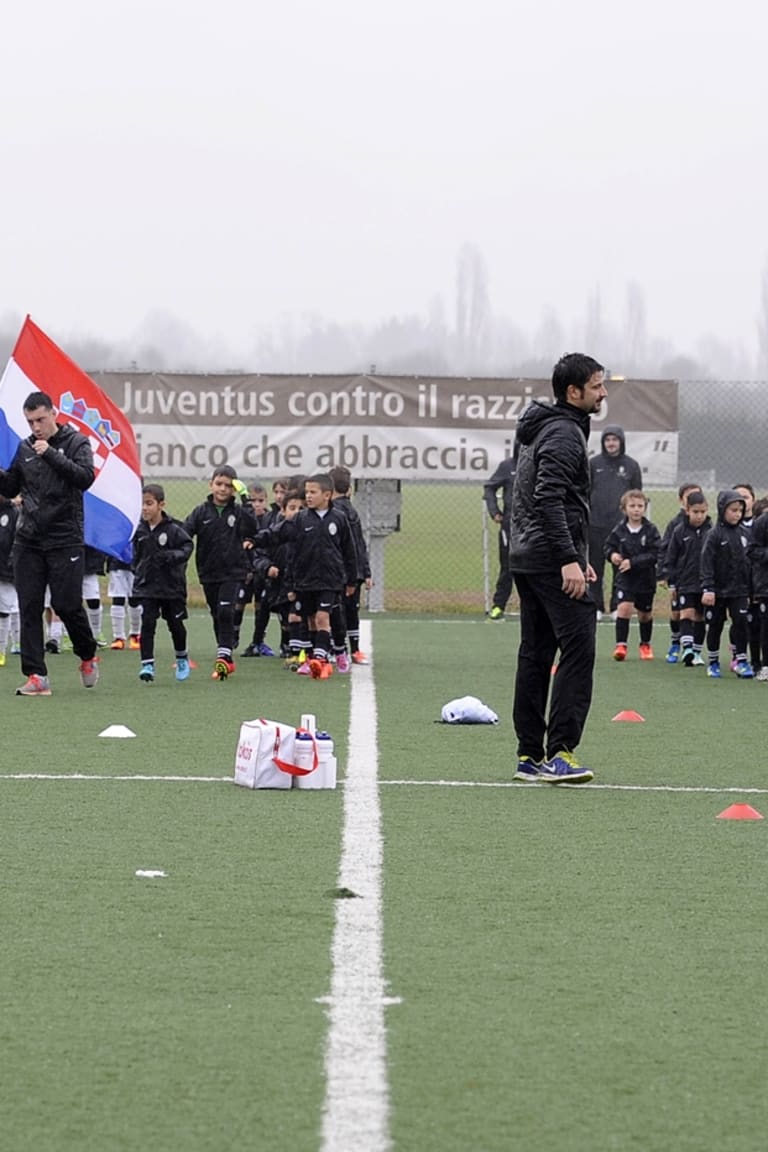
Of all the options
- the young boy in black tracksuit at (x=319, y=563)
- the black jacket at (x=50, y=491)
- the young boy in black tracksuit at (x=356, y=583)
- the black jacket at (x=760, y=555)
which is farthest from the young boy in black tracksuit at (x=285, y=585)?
the black jacket at (x=760, y=555)

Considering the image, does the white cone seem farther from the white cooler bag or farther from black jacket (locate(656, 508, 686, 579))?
black jacket (locate(656, 508, 686, 579))

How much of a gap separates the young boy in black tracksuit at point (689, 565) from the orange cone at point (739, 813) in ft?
32.0

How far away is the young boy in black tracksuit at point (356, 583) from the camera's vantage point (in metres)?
16.9

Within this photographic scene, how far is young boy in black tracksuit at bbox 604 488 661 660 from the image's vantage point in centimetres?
1875

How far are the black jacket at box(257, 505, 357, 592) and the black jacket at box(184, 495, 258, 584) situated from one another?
0.48 m

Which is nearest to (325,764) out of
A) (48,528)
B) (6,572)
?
(48,528)

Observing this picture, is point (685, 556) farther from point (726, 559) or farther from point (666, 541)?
point (726, 559)

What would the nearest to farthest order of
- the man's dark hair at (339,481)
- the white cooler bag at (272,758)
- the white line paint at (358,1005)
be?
the white line paint at (358,1005)
the white cooler bag at (272,758)
the man's dark hair at (339,481)

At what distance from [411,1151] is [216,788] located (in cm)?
526

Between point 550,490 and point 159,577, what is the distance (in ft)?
22.2

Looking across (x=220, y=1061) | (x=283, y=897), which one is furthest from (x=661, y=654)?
(x=220, y=1061)

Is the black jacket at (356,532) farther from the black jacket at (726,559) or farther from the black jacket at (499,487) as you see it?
the black jacket at (499,487)

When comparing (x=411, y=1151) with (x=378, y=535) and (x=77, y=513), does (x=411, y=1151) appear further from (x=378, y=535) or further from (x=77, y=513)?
(x=378, y=535)

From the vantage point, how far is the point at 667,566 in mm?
18484
